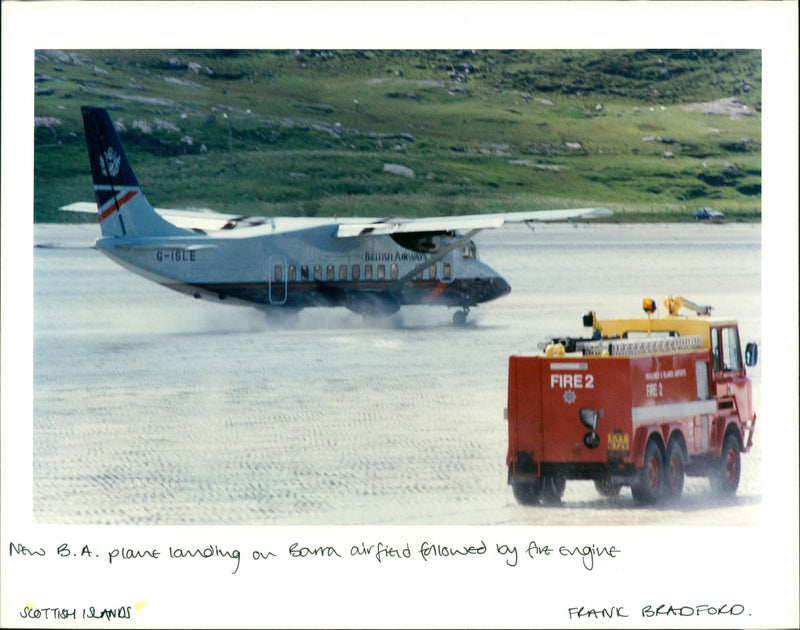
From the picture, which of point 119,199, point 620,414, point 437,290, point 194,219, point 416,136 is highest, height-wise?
point 416,136

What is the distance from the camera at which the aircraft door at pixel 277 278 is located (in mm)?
29625

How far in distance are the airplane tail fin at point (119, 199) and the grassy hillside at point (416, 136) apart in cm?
855

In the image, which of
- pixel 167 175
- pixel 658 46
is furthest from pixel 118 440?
pixel 167 175

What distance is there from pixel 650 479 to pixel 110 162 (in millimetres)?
19525

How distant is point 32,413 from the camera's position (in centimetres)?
1922

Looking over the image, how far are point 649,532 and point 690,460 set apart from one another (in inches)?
45.9

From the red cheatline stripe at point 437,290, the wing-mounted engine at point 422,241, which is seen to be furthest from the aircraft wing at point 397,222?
the red cheatline stripe at point 437,290

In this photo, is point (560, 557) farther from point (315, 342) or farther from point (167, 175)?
point (167, 175)

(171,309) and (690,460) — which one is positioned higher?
(171,309)

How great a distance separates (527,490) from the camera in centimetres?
1547

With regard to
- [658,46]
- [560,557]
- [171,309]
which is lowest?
[560,557]

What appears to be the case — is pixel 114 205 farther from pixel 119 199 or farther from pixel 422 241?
pixel 422 241

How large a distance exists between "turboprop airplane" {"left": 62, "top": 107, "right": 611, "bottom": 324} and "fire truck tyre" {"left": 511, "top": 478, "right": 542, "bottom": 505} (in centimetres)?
1360

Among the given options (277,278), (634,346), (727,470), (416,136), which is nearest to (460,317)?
(277,278)
